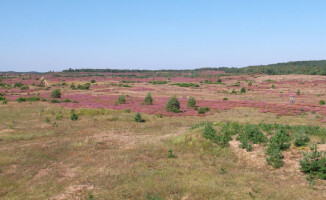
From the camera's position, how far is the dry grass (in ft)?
34.3

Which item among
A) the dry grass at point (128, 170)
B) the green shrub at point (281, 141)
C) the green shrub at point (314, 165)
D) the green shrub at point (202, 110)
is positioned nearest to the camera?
the dry grass at point (128, 170)

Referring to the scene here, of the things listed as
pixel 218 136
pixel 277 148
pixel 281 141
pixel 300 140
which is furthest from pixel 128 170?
pixel 300 140

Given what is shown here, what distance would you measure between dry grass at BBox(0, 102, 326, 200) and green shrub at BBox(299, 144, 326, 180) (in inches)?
Result: 17.6

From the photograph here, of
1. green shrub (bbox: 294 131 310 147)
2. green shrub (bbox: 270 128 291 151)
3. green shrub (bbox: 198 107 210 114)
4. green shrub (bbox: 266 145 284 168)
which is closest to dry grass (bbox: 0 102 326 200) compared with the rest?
green shrub (bbox: 266 145 284 168)

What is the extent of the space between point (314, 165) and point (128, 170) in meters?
8.63

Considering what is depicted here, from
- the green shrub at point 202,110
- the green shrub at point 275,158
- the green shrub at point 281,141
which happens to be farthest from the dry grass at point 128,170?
the green shrub at point 202,110

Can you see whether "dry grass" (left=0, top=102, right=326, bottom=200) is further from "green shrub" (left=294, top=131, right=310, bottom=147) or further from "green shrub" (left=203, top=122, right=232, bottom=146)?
"green shrub" (left=294, top=131, right=310, bottom=147)

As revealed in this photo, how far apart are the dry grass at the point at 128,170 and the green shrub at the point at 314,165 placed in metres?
0.45

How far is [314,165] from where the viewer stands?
11.3 metres

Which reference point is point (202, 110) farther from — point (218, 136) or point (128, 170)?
point (128, 170)

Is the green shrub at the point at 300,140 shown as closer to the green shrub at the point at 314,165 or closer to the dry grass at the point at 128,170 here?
the green shrub at the point at 314,165

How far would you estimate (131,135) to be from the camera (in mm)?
21656

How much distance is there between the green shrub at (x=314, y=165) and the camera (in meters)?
11.1

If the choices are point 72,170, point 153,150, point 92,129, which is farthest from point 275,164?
point 92,129
